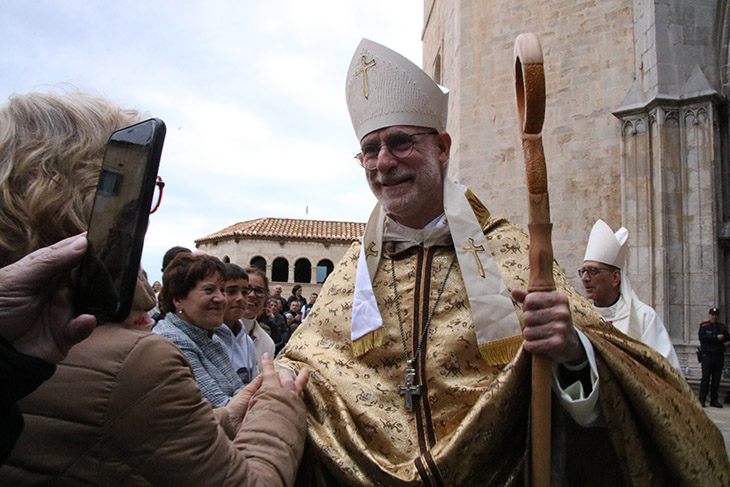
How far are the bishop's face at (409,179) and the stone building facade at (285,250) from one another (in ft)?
81.1

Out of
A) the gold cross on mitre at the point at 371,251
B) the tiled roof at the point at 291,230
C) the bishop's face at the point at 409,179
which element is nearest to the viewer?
the bishop's face at the point at 409,179

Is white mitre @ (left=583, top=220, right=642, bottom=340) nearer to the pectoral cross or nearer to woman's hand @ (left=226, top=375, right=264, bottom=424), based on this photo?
the pectoral cross

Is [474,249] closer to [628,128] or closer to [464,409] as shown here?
[464,409]

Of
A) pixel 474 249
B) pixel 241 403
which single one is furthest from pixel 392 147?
pixel 241 403

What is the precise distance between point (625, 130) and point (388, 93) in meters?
8.64

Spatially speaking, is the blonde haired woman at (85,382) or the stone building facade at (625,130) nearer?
the blonde haired woman at (85,382)

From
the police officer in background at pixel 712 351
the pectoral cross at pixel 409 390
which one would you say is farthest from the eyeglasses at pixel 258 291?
A: the police officer in background at pixel 712 351

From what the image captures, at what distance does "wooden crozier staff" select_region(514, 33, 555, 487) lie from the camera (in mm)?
1732

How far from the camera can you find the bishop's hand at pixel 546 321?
1724mm

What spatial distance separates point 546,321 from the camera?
1.73 m

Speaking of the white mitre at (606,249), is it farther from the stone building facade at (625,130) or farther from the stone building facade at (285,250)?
the stone building facade at (285,250)

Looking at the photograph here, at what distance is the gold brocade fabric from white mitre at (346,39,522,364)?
76mm

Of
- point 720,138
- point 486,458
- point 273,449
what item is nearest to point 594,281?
point 486,458

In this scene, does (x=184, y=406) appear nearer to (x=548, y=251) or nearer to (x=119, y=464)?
(x=119, y=464)
